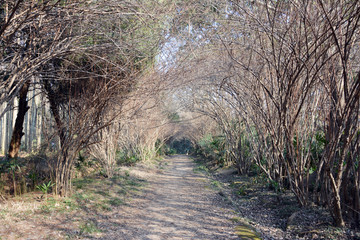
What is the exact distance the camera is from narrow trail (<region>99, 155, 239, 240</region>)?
4.31m

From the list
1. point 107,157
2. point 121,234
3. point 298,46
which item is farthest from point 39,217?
point 298,46

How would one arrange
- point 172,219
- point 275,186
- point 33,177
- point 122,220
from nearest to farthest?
1. point 122,220
2. point 172,219
3. point 33,177
4. point 275,186

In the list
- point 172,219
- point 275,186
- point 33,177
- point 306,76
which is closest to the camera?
point 306,76

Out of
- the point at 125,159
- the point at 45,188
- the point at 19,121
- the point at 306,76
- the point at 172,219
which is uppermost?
the point at 306,76

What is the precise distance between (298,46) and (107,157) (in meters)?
6.47

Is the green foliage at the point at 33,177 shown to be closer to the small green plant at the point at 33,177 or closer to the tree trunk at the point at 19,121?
the small green plant at the point at 33,177

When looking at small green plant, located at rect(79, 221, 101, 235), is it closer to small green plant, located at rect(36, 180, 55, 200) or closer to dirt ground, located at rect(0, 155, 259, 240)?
dirt ground, located at rect(0, 155, 259, 240)

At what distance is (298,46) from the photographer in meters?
3.63

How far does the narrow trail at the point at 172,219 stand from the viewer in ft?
14.1

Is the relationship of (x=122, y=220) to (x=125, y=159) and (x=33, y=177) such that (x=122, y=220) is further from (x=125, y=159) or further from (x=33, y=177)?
(x=125, y=159)

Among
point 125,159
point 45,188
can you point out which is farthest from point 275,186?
point 125,159

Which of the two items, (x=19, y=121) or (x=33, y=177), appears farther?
(x=19, y=121)

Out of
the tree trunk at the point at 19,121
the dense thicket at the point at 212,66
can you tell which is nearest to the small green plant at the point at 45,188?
the dense thicket at the point at 212,66

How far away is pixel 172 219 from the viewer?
5.15 meters
